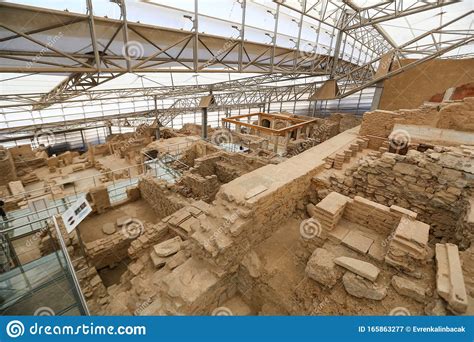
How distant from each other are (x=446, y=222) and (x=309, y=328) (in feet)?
13.9

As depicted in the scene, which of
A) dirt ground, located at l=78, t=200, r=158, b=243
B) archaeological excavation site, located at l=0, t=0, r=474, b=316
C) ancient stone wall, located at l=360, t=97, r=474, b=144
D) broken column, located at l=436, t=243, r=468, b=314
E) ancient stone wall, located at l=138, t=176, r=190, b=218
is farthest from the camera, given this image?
dirt ground, located at l=78, t=200, r=158, b=243

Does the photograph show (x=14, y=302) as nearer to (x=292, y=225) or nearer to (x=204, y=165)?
(x=292, y=225)

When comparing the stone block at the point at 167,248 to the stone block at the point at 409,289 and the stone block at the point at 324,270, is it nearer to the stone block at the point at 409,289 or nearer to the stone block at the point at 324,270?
the stone block at the point at 324,270

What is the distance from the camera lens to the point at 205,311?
11.2 feet

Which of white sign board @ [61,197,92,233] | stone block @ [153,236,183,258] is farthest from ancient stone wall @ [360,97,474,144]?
white sign board @ [61,197,92,233]

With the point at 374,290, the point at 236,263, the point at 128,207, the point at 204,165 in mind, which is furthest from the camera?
the point at 204,165

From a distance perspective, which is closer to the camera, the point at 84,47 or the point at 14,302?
the point at 14,302

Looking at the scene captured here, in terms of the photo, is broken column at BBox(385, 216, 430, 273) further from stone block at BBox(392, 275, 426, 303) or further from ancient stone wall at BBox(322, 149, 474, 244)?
ancient stone wall at BBox(322, 149, 474, 244)

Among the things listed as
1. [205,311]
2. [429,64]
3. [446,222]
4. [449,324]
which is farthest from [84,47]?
[429,64]

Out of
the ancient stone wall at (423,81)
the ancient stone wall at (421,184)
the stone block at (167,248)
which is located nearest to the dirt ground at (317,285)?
the stone block at (167,248)

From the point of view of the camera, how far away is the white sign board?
149 inches

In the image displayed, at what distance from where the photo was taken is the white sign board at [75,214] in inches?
149

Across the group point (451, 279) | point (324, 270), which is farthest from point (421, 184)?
point (324, 270)

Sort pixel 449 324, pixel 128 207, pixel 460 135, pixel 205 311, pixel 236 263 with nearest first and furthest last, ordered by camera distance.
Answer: pixel 449 324
pixel 205 311
pixel 236 263
pixel 460 135
pixel 128 207
